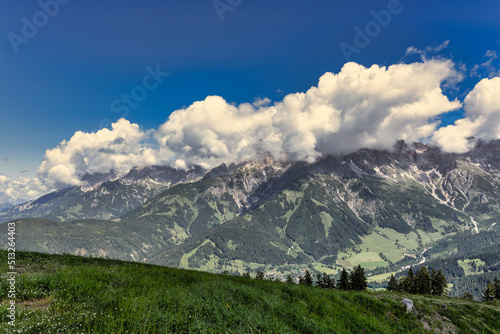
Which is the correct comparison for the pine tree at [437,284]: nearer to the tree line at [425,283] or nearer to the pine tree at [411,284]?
the tree line at [425,283]

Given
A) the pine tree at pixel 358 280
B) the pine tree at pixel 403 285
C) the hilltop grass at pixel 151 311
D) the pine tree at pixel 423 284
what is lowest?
the pine tree at pixel 403 285

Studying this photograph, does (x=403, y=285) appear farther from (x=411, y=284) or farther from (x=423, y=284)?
(x=423, y=284)

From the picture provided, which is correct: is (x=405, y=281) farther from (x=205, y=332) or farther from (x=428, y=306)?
(x=205, y=332)

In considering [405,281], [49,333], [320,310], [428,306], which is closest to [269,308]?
[320,310]

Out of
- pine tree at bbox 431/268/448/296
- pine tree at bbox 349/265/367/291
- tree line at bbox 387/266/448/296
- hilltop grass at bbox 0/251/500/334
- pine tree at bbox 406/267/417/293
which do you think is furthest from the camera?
pine tree at bbox 431/268/448/296

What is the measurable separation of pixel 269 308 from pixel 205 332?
15.8ft

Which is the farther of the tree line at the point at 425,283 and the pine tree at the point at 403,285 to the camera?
the pine tree at the point at 403,285

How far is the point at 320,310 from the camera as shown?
1173 centimetres

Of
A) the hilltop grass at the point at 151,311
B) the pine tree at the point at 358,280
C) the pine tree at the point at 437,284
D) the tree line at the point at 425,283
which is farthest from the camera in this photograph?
the pine tree at the point at 437,284

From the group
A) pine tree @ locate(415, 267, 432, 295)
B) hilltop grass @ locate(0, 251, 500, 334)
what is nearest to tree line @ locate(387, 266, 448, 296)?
pine tree @ locate(415, 267, 432, 295)

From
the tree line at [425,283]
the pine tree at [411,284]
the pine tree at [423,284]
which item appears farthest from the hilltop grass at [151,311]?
the pine tree at [411,284]

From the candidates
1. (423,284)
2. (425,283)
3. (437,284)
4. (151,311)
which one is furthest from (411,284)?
(151,311)

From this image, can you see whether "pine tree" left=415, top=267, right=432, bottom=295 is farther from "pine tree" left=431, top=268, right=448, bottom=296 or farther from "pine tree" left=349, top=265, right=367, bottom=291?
"pine tree" left=349, top=265, right=367, bottom=291

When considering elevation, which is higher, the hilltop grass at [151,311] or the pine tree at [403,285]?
the hilltop grass at [151,311]
